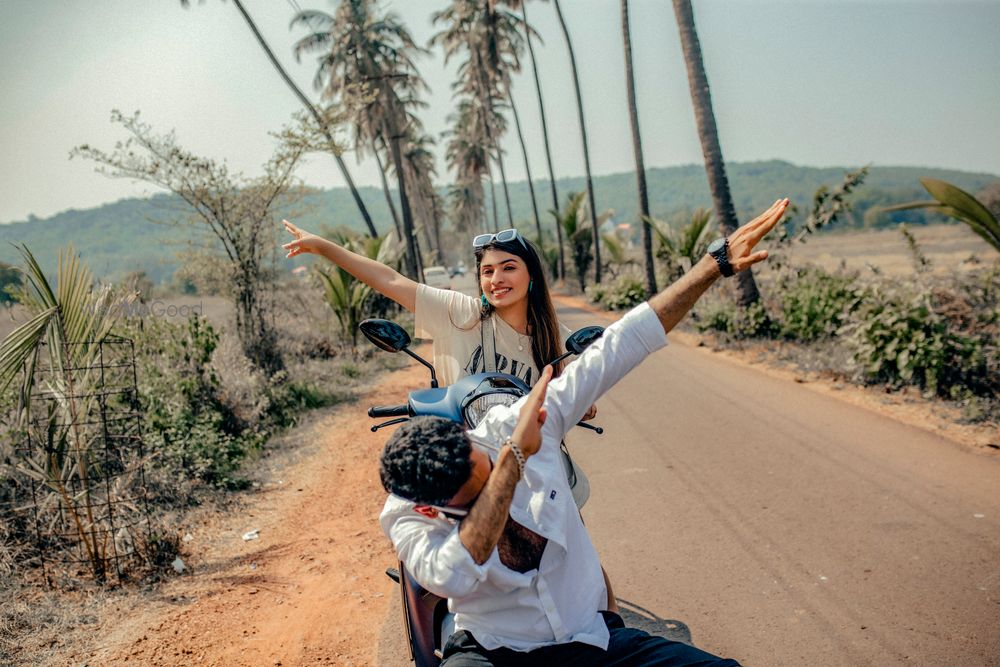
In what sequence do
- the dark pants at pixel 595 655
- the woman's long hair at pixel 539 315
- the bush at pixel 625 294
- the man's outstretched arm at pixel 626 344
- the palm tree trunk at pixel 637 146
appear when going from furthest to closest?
the bush at pixel 625 294
the palm tree trunk at pixel 637 146
the woman's long hair at pixel 539 315
the man's outstretched arm at pixel 626 344
the dark pants at pixel 595 655

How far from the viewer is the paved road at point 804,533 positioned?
3418 millimetres

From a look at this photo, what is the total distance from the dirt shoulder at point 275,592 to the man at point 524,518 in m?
1.90

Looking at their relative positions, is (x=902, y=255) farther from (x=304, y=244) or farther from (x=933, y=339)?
(x=304, y=244)

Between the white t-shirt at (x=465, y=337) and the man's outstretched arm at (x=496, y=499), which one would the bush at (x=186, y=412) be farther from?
the man's outstretched arm at (x=496, y=499)

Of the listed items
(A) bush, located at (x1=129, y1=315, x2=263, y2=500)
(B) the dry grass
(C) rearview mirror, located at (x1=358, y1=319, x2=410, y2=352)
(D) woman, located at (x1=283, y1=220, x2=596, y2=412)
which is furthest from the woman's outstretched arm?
(B) the dry grass

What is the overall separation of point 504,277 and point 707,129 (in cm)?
1062

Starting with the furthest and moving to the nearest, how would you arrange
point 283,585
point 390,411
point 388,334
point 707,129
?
point 707,129, point 283,585, point 388,334, point 390,411

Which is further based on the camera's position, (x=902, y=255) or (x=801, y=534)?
(x=902, y=255)

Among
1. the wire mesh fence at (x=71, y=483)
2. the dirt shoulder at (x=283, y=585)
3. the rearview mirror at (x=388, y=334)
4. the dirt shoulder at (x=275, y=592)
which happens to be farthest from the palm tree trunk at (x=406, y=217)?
the rearview mirror at (x=388, y=334)

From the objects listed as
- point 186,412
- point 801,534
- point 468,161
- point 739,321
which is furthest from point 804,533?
point 468,161

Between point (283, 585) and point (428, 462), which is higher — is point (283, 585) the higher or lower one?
the lower one

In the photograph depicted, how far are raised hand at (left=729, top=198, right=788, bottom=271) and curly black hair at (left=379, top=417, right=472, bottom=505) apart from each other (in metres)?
0.90

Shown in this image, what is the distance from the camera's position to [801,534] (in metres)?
4.59

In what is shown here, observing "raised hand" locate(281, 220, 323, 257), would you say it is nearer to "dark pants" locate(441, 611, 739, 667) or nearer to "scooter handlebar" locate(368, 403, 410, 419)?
"scooter handlebar" locate(368, 403, 410, 419)
